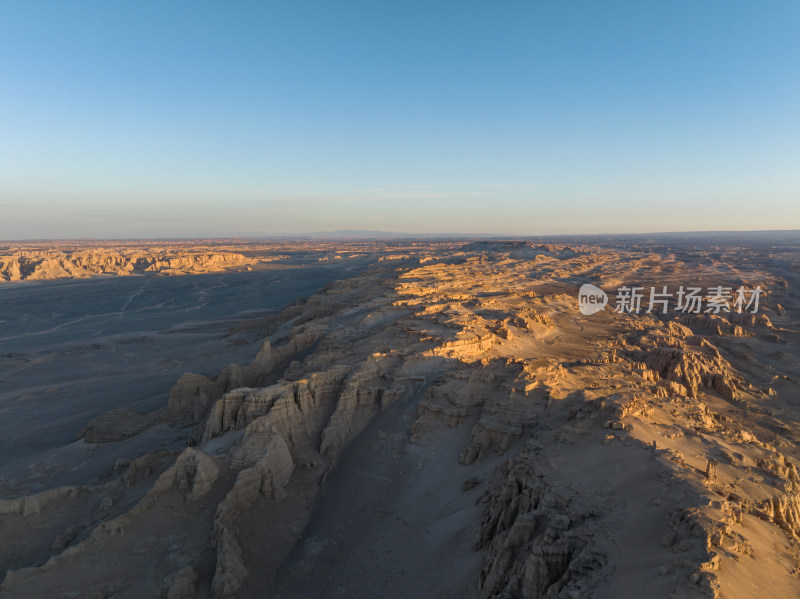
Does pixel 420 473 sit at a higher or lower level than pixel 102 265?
lower

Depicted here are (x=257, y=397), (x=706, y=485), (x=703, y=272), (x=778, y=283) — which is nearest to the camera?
(x=706, y=485)

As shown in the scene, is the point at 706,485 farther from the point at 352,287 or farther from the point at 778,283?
the point at 778,283

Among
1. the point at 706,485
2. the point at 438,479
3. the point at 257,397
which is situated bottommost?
the point at 438,479

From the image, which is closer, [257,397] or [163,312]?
[257,397]

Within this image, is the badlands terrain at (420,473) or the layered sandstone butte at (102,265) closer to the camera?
the badlands terrain at (420,473)

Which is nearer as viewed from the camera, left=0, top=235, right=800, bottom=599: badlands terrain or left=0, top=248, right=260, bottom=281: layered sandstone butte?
left=0, top=235, right=800, bottom=599: badlands terrain

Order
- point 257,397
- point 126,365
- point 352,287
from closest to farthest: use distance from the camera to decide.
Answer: point 257,397 → point 126,365 → point 352,287

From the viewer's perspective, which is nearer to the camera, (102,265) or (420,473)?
(420,473)

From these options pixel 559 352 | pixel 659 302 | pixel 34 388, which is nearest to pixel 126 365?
pixel 34 388
